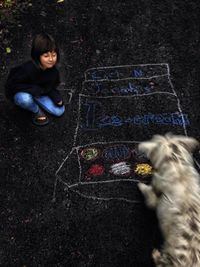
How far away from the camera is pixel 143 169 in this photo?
19.9ft

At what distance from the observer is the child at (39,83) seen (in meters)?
5.94

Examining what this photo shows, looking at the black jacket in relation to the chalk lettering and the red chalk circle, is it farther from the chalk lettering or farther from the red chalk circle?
the red chalk circle

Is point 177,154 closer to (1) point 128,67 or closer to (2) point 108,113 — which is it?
(2) point 108,113

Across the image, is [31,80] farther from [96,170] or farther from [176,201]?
[176,201]

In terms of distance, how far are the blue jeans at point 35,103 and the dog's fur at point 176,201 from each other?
72.5 inches

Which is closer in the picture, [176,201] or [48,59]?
[176,201]

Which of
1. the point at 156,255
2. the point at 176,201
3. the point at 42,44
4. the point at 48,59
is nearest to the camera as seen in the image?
the point at 176,201

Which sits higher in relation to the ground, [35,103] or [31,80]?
[31,80]

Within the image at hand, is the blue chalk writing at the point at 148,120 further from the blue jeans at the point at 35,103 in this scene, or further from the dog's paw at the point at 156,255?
the dog's paw at the point at 156,255

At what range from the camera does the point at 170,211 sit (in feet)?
16.4

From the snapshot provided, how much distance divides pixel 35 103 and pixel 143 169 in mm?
1705

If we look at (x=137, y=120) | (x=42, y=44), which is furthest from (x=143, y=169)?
(x=42, y=44)

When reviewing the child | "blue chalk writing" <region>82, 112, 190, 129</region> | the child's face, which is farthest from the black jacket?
"blue chalk writing" <region>82, 112, 190, 129</region>

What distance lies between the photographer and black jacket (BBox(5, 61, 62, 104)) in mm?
6191
